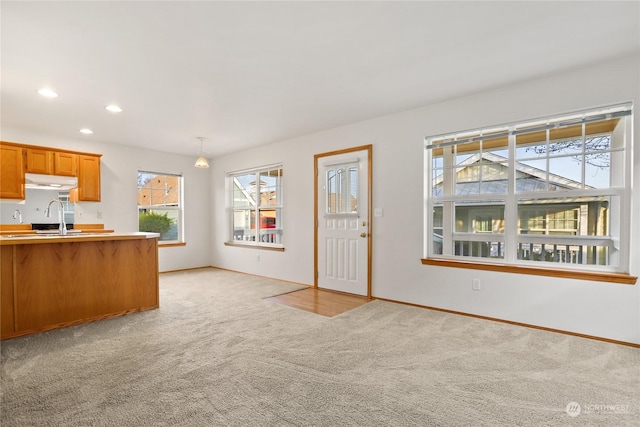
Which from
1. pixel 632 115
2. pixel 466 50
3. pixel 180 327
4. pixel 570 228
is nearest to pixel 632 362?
pixel 570 228

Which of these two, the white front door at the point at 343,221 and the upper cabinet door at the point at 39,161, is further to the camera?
the upper cabinet door at the point at 39,161

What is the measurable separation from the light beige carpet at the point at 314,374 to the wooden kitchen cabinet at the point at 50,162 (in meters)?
2.96

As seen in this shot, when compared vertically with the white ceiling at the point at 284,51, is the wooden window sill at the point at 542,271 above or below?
below

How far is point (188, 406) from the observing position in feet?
6.02

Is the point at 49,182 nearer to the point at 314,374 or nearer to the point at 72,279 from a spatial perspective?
the point at 72,279

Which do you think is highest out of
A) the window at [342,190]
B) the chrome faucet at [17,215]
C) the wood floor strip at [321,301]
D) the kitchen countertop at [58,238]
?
the window at [342,190]

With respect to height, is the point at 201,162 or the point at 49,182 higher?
the point at 201,162

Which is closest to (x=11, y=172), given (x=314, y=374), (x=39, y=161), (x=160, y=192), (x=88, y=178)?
(x=39, y=161)

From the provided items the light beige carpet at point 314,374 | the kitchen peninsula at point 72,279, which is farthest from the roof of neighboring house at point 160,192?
the light beige carpet at point 314,374

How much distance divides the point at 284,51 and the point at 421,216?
8.03 feet

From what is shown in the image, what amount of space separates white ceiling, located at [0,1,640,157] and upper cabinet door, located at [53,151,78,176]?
0.92 m

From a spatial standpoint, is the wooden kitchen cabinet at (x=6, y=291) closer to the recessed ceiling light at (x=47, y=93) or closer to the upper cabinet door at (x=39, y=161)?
the recessed ceiling light at (x=47, y=93)

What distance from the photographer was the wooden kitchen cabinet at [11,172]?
14.3 feet

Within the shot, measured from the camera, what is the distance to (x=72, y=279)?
129 inches
